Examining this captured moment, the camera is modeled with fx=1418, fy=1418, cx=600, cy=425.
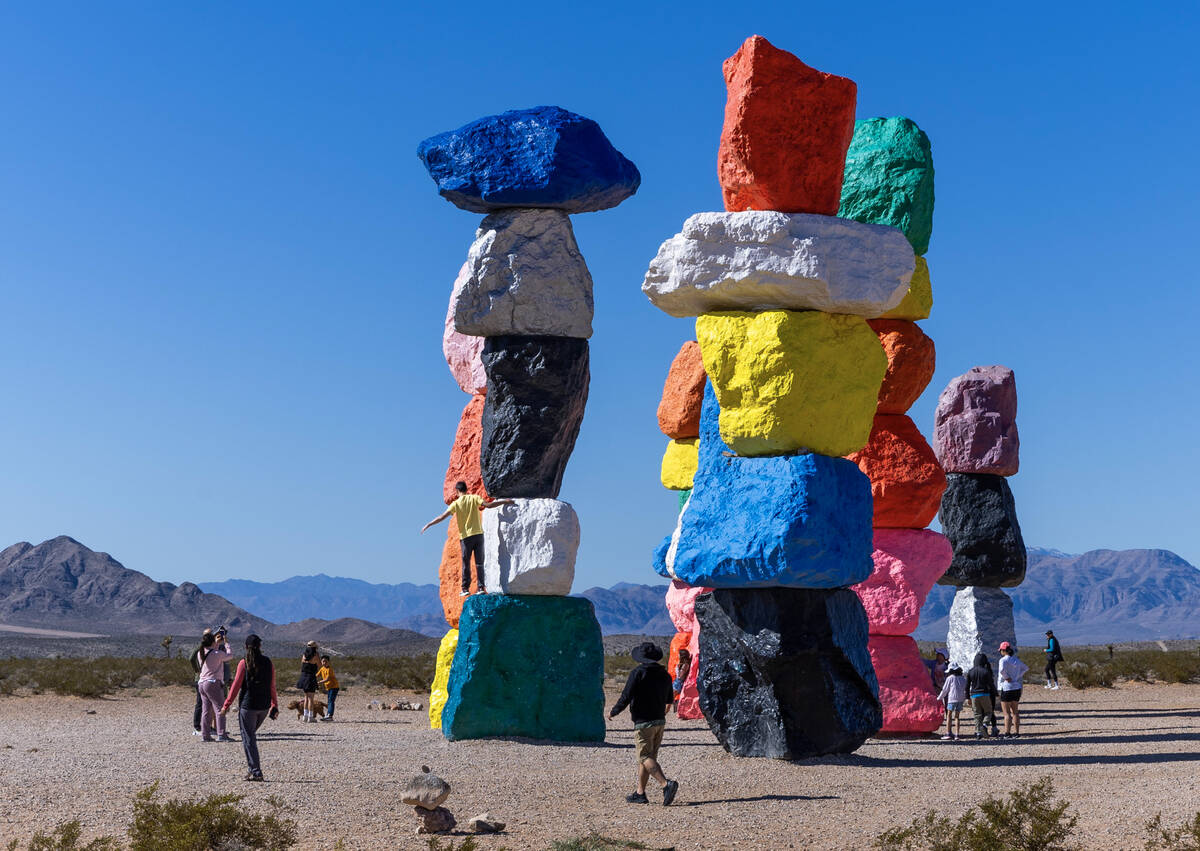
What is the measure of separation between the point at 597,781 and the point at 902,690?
5.51 meters

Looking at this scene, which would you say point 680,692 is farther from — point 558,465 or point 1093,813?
point 1093,813

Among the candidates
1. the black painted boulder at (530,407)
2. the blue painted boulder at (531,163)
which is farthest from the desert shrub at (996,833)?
the blue painted boulder at (531,163)

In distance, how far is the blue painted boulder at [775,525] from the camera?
→ 466 inches

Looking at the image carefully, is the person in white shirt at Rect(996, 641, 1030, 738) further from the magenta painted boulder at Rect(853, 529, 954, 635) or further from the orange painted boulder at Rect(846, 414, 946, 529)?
the orange painted boulder at Rect(846, 414, 946, 529)

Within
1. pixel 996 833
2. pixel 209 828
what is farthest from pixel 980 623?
pixel 209 828

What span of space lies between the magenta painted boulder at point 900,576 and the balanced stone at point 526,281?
433 cm

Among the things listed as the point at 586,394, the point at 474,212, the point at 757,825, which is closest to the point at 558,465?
the point at 586,394

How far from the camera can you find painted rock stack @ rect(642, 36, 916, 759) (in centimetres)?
1207

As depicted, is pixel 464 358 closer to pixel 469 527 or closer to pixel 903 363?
pixel 469 527

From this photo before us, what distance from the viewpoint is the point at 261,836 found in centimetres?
820

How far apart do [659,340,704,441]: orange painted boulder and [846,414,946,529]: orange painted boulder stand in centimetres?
405

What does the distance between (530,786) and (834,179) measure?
5963mm

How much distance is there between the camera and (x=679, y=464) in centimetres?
2002

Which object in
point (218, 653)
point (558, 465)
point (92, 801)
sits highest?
point (558, 465)
